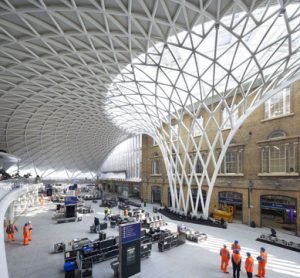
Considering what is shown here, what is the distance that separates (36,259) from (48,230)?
888cm

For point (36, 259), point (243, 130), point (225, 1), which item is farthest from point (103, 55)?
point (243, 130)

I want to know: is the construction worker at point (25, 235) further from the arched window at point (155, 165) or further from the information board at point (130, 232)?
the arched window at point (155, 165)

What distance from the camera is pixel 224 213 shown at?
2625 centimetres

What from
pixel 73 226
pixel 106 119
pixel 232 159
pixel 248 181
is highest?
pixel 106 119

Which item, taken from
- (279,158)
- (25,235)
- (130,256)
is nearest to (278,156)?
(279,158)

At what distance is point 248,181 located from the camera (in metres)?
24.6

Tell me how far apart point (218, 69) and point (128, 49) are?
36.2 feet

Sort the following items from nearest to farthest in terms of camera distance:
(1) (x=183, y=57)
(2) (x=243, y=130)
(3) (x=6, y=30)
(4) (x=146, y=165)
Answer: (3) (x=6, y=30) → (1) (x=183, y=57) → (2) (x=243, y=130) → (4) (x=146, y=165)

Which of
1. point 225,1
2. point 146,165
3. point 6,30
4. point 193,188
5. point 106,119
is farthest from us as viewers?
point 146,165

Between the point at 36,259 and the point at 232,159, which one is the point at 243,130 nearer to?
the point at 232,159

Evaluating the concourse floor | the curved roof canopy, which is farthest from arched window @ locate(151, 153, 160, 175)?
the concourse floor

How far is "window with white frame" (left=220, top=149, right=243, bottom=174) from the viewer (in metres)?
26.2

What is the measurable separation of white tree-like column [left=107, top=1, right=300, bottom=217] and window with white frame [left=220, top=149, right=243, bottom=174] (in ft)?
6.94

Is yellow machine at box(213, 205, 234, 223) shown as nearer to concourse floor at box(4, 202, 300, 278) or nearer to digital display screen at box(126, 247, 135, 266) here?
concourse floor at box(4, 202, 300, 278)
